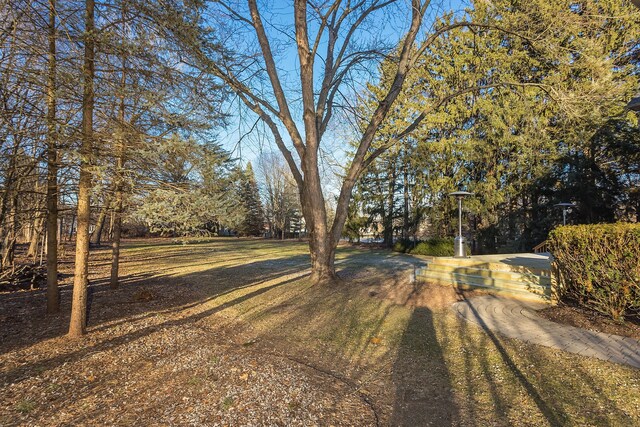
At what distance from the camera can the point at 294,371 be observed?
3420mm

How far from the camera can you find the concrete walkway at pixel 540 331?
146 inches

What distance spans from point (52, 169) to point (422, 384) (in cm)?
569

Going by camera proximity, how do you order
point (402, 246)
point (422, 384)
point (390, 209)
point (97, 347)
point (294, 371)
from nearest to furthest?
point (422, 384), point (294, 371), point (97, 347), point (402, 246), point (390, 209)

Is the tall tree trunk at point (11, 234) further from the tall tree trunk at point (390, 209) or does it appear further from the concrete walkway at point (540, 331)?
the tall tree trunk at point (390, 209)

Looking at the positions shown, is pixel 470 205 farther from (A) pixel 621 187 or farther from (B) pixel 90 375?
(B) pixel 90 375

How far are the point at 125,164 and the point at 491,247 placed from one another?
17666 millimetres

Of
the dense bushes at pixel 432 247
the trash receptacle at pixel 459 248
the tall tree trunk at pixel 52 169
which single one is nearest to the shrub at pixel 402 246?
the dense bushes at pixel 432 247

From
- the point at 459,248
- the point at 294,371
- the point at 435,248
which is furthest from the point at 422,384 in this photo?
the point at 435,248

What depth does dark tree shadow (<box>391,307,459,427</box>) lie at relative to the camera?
262cm

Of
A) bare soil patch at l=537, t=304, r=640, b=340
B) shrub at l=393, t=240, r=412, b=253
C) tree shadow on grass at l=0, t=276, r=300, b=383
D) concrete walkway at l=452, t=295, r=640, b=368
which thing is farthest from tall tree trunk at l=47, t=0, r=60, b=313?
shrub at l=393, t=240, r=412, b=253

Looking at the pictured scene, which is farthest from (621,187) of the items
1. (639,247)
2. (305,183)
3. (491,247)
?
(305,183)

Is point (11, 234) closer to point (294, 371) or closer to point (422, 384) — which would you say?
point (294, 371)

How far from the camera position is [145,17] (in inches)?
167

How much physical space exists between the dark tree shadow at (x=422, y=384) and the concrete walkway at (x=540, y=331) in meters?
1.17
